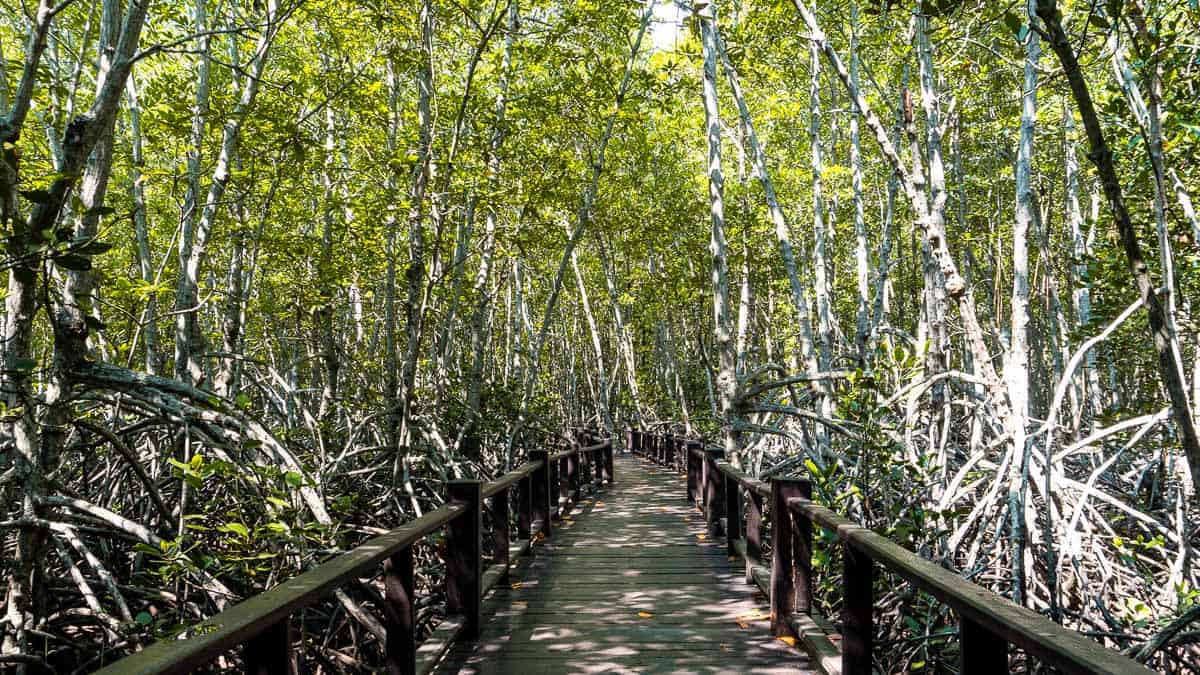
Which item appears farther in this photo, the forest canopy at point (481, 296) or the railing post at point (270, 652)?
the forest canopy at point (481, 296)

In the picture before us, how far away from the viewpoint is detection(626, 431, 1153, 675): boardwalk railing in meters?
1.44

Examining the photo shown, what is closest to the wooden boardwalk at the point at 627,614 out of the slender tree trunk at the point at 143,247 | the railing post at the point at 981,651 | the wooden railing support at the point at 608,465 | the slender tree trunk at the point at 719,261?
the slender tree trunk at the point at 719,261

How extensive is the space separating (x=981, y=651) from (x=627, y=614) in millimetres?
2731

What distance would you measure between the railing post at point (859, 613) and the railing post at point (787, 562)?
0.90 meters

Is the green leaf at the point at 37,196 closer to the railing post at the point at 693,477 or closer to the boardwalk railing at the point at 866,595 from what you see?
the boardwalk railing at the point at 866,595

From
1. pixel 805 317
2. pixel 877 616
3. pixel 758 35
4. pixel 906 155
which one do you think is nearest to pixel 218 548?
pixel 877 616

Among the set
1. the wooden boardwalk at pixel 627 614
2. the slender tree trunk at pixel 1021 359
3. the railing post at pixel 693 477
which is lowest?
the wooden boardwalk at pixel 627 614

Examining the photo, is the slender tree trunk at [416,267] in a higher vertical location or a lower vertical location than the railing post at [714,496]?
higher

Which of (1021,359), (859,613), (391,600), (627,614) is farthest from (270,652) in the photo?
(1021,359)

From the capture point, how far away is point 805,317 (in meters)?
8.23

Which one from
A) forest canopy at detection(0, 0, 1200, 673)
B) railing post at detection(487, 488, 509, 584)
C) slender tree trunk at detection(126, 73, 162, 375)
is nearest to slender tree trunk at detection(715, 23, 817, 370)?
forest canopy at detection(0, 0, 1200, 673)

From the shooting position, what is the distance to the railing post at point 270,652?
1758 millimetres

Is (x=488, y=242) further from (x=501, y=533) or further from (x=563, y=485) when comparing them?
(x=501, y=533)

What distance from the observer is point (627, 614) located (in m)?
4.31
